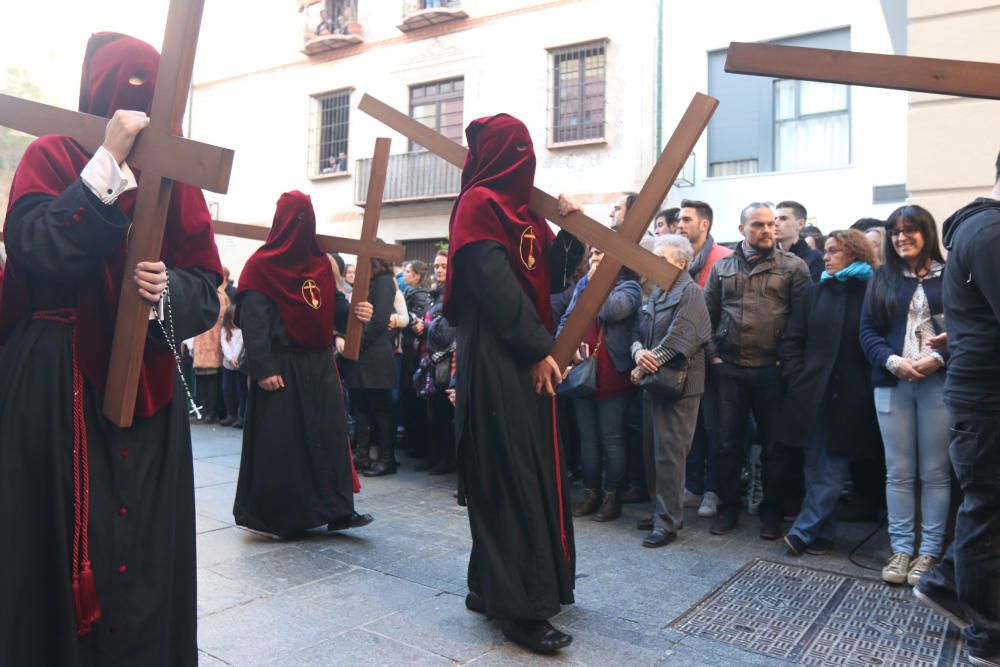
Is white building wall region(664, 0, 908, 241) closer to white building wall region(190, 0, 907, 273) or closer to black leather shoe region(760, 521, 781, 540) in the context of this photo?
white building wall region(190, 0, 907, 273)

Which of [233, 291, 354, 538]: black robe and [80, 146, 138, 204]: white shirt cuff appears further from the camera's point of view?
[233, 291, 354, 538]: black robe

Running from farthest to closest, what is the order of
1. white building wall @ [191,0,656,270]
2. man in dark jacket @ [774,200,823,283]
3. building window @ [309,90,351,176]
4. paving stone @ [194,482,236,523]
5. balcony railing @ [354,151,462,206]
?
building window @ [309,90,351,176]
balcony railing @ [354,151,462,206]
white building wall @ [191,0,656,270]
man in dark jacket @ [774,200,823,283]
paving stone @ [194,482,236,523]

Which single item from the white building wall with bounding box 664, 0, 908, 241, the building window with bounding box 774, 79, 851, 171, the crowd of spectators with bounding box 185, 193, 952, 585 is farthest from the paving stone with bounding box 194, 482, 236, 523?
the building window with bounding box 774, 79, 851, 171

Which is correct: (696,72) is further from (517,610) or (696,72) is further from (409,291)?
(517,610)

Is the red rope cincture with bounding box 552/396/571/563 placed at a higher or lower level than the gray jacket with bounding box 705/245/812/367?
lower

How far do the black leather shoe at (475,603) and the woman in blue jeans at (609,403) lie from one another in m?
2.06

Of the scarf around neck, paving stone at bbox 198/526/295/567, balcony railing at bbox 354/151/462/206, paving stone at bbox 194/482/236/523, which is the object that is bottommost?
paving stone at bbox 194/482/236/523

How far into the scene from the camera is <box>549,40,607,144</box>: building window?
1697 cm

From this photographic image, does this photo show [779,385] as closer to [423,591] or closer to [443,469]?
[423,591]

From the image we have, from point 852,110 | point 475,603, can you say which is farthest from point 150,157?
point 852,110

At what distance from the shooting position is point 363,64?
20.7 metres

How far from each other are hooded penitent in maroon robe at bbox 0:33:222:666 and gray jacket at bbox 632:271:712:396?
3.31 m

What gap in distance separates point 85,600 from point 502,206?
217cm

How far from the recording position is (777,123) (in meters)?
14.7
